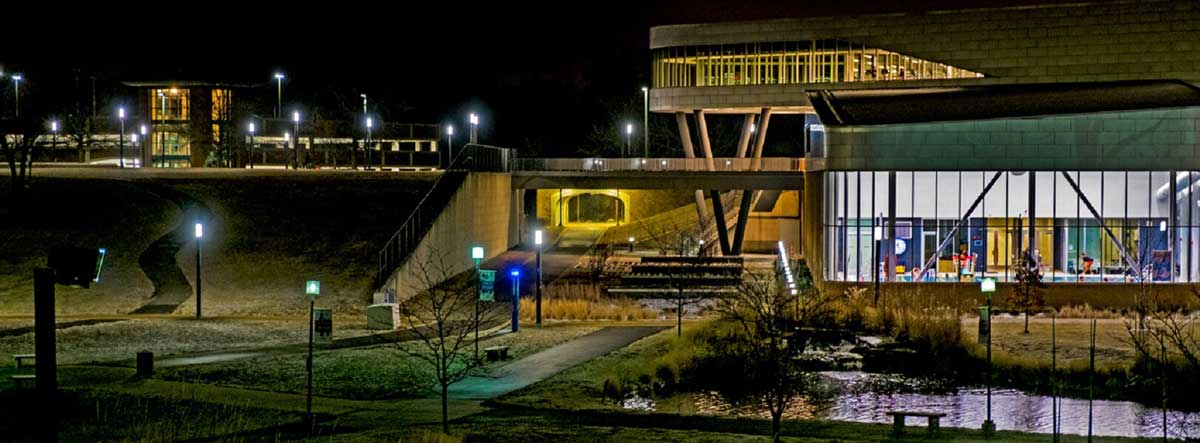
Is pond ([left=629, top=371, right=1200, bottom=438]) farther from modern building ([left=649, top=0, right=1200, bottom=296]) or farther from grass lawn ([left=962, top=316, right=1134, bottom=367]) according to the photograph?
modern building ([left=649, top=0, right=1200, bottom=296])

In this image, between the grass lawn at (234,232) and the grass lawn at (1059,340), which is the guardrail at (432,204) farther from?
the grass lawn at (1059,340)

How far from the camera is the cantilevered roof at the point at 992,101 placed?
4634 cm

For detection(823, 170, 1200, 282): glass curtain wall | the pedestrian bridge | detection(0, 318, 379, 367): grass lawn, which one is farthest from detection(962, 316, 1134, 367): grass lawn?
the pedestrian bridge

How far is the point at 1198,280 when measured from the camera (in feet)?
148

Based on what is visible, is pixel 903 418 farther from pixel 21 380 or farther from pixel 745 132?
pixel 745 132

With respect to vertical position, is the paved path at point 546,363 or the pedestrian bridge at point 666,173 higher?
the pedestrian bridge at point 666,173

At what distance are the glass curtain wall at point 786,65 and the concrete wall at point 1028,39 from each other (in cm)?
43

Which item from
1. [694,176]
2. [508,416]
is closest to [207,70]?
[694,176]

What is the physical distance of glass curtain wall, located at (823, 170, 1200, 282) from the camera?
44.9m

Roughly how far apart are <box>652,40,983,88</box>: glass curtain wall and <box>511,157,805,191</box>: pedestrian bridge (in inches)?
317

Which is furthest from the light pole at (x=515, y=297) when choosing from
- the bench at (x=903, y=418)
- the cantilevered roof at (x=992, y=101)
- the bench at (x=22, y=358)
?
the cantilevered roof at (x=992, y=101)

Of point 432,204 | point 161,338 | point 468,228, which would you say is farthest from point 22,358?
point 468,228

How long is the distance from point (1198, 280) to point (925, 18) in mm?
19868

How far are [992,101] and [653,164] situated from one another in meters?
14.2
